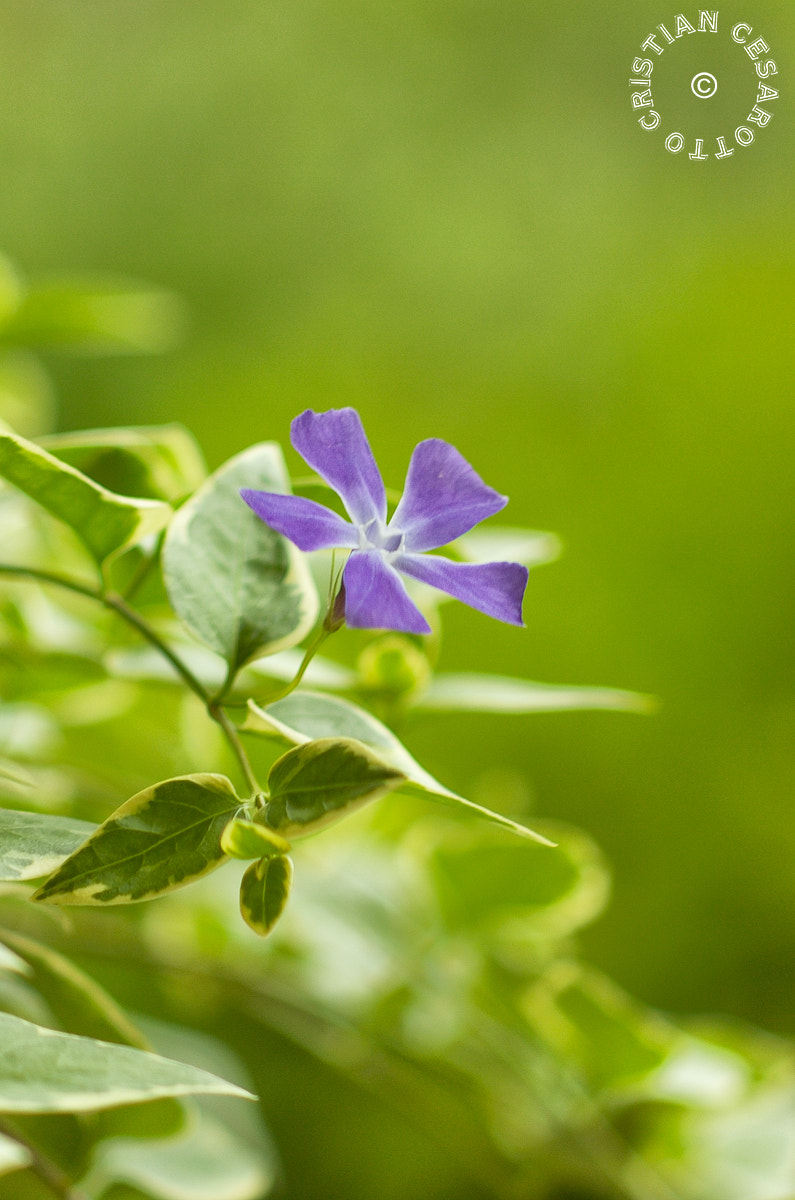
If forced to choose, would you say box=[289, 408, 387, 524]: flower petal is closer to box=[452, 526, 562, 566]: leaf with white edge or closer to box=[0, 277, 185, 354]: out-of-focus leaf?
box=[452, 526, 562, 566]: leaf with white edge

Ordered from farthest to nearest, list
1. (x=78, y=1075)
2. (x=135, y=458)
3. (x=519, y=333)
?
(x=519, y=333) → (x=135, y=458) → (x=78, y=1075)

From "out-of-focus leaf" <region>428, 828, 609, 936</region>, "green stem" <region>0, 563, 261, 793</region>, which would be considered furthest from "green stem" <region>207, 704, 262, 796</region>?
"out-of-focus leaf" <region>428, 828, 609, 936</region>

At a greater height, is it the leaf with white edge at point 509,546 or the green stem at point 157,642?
the leaf with white edge at point 509,546

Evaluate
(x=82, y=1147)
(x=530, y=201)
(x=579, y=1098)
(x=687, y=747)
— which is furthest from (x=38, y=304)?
(x=530, y=201)

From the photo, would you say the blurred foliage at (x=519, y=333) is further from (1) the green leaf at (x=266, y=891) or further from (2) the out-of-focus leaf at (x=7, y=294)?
(1) the green leaf at (x=266, y=891)

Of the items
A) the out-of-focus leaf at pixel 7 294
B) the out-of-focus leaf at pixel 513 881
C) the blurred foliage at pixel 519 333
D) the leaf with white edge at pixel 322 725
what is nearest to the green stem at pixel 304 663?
the leaf with white edge at pixel 322 725

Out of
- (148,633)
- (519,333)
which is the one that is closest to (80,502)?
(148,633)

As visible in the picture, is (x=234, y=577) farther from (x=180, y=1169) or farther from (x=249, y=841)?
(x=180, y=1169)
